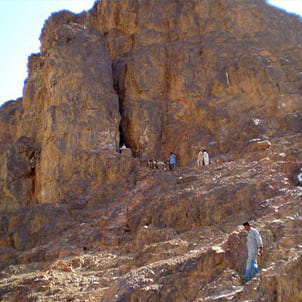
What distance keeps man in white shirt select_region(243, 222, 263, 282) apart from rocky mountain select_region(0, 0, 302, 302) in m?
0.20

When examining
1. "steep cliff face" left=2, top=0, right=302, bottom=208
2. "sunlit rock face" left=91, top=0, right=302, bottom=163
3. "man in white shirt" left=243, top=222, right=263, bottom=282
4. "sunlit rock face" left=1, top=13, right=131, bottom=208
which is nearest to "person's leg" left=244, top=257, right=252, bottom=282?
"man in white shirt" left=243, top=222, right=263, bottom=282

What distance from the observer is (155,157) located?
21.4 meters

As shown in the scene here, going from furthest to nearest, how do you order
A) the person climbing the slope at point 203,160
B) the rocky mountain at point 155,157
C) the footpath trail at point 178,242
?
the person climbing the slope at point 203,160, the rocky mountain at point 155,157, the footpath trail at point 178,242

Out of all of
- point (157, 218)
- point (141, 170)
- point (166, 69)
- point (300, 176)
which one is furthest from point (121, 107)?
point (300, 176)

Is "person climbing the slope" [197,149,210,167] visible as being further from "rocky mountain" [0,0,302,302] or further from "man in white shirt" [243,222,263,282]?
"man in white shirt" [243,222,263,282]

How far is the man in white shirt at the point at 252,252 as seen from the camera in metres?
9.73

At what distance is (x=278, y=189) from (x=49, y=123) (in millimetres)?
9667

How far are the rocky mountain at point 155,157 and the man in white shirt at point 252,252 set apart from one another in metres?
0.20

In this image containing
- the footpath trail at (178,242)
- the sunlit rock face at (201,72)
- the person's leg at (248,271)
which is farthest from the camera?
the sunlit rock face at (201,72)

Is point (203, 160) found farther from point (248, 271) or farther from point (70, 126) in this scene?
point (248, 271)

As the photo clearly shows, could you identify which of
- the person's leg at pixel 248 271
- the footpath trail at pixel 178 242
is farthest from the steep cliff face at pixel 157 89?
the person's leg at pixel 248 271

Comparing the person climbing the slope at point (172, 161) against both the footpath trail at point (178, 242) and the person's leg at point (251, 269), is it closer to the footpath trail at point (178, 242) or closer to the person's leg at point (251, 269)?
the footpath trail at point (178, 242)

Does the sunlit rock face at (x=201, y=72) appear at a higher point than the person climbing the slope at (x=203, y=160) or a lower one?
higher

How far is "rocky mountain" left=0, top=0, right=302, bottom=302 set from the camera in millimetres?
11281
